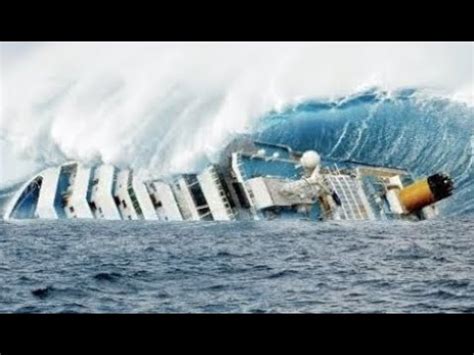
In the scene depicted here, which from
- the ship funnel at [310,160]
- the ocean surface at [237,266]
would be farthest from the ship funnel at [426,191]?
the ship funnel at [310,160]

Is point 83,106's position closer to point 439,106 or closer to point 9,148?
point 9,148

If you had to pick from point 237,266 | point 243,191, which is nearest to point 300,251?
point 237,266

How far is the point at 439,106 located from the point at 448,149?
0.30 metres

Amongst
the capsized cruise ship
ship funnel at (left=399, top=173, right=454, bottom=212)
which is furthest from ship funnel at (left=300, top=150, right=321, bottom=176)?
ship funnel at (left=399, top=173, right=454, bottom=212)

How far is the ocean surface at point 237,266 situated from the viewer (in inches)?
210

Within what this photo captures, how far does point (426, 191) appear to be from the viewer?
5.51 m

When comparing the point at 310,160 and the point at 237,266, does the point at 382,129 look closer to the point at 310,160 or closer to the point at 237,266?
the point at 310,160

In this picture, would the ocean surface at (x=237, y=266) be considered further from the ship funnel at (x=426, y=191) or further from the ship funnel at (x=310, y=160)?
the ship funnel at (x=310, y=160)

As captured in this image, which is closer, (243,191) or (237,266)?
(237,266)

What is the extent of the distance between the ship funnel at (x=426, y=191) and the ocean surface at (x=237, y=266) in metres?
0.14

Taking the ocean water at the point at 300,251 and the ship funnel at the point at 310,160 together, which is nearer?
the ocean water at the point at 300,251

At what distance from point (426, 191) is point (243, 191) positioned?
4.03 feet
